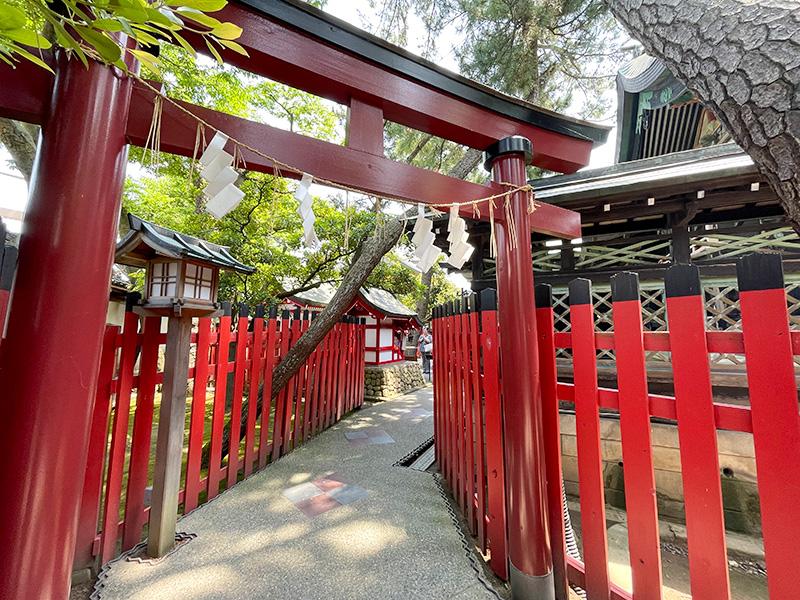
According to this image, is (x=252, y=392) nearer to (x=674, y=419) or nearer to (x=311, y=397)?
(x=311, y=397)

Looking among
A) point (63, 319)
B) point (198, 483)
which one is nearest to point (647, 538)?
point (63, 319)

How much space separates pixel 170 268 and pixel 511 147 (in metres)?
2.74

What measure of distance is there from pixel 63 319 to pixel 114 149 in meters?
0.74

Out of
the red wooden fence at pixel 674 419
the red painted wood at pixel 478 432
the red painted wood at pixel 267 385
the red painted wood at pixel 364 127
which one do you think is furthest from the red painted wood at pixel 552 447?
the red painted wood at pixel 267 385

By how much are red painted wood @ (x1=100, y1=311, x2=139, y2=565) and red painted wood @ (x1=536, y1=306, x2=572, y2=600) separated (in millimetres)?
2905

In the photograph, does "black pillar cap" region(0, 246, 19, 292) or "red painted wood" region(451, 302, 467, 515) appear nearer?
"black pillar cap" region(0, 246, 19, 292)

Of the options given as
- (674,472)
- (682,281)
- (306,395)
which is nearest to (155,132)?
(682,281)

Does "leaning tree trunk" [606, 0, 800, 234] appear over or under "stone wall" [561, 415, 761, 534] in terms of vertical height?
over

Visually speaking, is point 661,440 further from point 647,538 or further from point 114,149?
point 114,149

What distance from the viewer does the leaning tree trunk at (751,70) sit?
1.05 metres

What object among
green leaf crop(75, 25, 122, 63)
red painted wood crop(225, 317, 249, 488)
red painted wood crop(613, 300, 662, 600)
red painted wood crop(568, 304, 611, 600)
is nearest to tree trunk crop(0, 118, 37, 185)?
red painted wood crop(225, 317, 249, 488)

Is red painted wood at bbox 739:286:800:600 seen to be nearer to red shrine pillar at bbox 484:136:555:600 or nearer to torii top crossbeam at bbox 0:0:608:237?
red shrine pillar at bbox 484:136:555:600

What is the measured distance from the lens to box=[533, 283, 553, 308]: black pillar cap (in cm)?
218

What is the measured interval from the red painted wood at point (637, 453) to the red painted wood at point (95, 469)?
3162 millimetres
